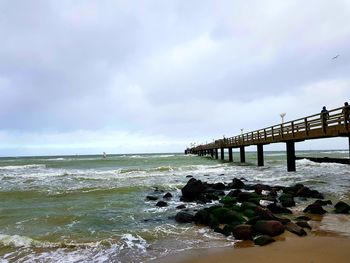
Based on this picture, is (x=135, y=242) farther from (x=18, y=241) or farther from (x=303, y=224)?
(x=303, y=224)

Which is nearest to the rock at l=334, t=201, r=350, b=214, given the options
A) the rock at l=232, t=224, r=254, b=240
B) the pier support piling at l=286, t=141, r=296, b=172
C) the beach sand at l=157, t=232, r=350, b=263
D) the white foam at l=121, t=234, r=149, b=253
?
the beach sand at l=157, t=232, r=350, b=263

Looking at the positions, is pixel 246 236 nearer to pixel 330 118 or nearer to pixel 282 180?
pixel 330 118

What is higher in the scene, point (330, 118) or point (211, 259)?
point (330, 118)

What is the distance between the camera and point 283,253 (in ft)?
23.1

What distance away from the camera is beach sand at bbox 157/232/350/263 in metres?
6.73

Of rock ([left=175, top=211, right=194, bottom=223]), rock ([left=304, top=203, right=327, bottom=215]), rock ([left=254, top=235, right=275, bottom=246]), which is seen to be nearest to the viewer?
rock ([left=254, top=235, right=275, bottom=246])

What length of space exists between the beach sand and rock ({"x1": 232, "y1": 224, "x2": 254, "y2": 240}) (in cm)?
29

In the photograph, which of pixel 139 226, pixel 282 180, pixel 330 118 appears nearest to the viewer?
pixel 139 226

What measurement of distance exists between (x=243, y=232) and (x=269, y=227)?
0.62 meters

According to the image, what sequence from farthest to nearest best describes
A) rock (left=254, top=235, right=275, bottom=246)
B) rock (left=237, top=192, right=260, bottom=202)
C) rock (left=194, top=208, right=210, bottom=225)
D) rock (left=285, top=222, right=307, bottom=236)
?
1. rock (left=237, top=192, right=260, bottom=202)
2. rock (left=194, top=208, right=210, bottom=225)
3. rock (left=285, top=222, right=307, bottom=236)
4. rock (left=254, top=235, right=275, bottom=246)

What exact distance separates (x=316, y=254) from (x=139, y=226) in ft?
16.4

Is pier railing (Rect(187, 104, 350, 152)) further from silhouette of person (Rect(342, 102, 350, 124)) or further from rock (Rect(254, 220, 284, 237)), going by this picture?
rock (Rect(254, 220, 284, 237))

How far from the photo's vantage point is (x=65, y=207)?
14344mm

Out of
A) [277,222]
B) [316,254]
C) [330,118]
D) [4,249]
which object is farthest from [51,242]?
[330,118]
